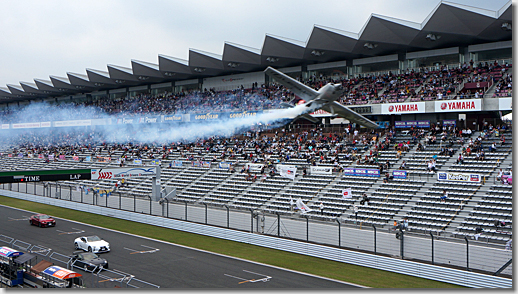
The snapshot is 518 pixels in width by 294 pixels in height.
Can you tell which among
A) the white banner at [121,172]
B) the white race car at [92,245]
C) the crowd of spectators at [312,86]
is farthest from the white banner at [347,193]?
the white race car at [92,245]

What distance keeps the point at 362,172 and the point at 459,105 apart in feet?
37.8

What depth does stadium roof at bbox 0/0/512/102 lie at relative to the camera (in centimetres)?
4169

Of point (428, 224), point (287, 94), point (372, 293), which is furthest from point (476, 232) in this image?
point (287, 94)

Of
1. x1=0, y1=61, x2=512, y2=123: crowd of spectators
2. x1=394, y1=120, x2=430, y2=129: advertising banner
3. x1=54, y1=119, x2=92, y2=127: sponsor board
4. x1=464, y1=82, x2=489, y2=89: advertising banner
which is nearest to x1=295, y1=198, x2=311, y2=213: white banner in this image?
x1=0, y1=61, x2=512, y2=123: crowd of spectators

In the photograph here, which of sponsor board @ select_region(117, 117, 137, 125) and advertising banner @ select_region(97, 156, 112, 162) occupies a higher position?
sponsor board @ select_region(117, 117, 137, 125)

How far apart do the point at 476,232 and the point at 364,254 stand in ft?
24.5

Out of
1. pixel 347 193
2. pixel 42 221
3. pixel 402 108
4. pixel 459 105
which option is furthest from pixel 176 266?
pixel 459 105

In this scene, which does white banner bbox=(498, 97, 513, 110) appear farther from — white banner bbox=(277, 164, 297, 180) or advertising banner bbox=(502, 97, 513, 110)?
white banner bbox=(277, 164, 297, 180)

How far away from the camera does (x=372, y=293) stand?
14133 millimetres

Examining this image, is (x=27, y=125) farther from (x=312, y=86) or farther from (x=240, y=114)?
(x=312, y=86)

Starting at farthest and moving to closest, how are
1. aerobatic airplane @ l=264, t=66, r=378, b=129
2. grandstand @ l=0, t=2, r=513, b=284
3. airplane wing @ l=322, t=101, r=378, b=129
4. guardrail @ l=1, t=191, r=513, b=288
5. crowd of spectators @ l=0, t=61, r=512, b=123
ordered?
crowd of spectators @ l=0, t=61, r=512, b=123 < airplane wing @ l=322, t=101, r=378, b=129 < grandstand @ l=0, t=2, r=513, b=284 < aerobatic airplane @ l=264, t=66, r=378, b=129 < guardrail @ l=1, t=191, r=513, b=288

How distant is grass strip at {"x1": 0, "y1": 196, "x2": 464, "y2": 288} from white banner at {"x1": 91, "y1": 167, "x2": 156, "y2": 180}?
3795 mm

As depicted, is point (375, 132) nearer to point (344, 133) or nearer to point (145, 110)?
point (344, 133)

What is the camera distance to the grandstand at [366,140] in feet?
104
